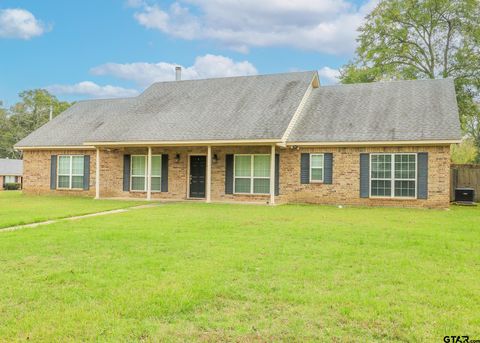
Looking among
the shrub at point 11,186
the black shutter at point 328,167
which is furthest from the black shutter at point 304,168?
the shrub at point 11,186

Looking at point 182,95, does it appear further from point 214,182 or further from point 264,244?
point 264,244

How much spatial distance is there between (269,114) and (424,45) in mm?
17001

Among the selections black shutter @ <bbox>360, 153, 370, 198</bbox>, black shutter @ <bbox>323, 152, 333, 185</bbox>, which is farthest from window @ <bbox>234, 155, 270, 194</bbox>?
black shutter @ <bbox>360, 153, 370, 198</bbox>

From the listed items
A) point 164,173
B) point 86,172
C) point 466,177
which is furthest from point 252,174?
point 466,177

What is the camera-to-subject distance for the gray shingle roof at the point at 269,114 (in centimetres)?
1608

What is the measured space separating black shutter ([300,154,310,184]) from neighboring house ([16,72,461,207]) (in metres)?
0.04

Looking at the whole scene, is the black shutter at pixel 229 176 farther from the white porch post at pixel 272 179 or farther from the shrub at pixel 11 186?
the shrub at pixel 11 186

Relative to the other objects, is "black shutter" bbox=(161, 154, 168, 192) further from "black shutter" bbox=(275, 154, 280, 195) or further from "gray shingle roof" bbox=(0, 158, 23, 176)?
"gray shingle roof" bbox=(0, 158, 23, 176)

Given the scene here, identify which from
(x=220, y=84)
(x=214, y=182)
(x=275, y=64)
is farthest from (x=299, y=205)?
(x=275, y=64)

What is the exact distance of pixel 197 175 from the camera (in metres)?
18.7

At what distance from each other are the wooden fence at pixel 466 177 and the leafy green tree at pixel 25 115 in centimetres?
4698

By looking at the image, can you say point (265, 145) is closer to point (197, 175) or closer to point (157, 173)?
point (197, 175)

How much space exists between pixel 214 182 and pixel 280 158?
293cm

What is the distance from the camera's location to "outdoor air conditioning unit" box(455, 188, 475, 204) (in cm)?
1730
